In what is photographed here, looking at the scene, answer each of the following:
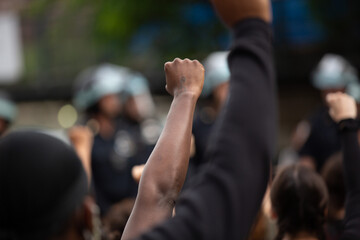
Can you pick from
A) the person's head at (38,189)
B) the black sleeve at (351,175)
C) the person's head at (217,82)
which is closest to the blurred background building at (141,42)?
the person's head at (217,82)

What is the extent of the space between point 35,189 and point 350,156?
1.14m

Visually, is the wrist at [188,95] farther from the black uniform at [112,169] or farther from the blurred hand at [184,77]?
the black uniform at [112,169]

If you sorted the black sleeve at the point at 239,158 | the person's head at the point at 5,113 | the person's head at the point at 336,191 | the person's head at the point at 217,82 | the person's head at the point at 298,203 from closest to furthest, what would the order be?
the black sleeve at the point at 239,158 < the person's head at the point at 298,203 < the person's head at the point at 336,191 < the person's head at the point at 5,113 < the person's head at the point at 217,82

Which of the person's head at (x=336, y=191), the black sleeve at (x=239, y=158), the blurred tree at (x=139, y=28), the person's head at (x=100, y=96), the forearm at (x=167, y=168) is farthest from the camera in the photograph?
the blurred tree at (x=139, y=28)

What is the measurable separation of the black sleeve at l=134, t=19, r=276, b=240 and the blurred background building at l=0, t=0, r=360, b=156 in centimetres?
896

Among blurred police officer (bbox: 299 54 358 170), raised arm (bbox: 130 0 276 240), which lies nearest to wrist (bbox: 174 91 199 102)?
raised arm (bbox: 130 0 276 240)

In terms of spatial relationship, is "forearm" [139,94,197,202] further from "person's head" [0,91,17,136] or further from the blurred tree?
the blurred tree

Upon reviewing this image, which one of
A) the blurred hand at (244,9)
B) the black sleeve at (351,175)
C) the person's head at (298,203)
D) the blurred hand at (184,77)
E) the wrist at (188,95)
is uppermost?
the blurred hand at (244,9)

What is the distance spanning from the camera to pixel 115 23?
10.8m

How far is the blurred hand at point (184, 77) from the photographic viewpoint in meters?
1.57

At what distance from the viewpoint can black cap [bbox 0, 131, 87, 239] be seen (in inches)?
49.6

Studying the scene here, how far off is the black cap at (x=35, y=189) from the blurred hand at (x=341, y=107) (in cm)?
114

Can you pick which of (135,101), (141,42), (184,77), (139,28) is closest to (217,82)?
(135,101)

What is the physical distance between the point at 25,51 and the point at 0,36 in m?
1.20
